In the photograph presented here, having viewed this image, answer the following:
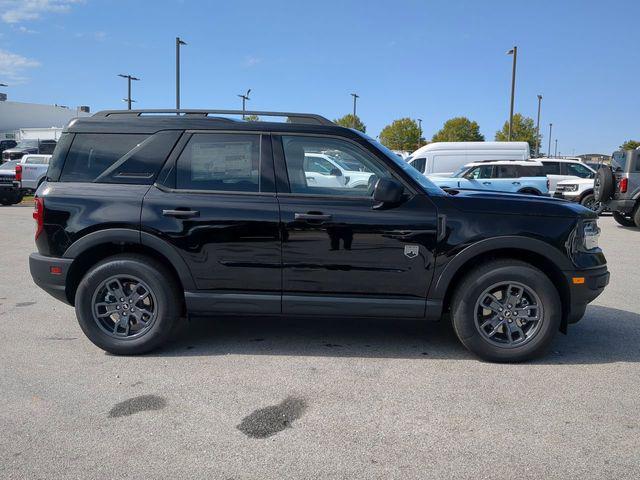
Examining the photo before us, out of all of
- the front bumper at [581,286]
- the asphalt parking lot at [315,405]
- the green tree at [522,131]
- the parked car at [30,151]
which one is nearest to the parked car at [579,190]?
the asphalt parking lot at [315,405]

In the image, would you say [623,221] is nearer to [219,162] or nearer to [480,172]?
[480,172]

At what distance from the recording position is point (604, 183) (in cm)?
1258

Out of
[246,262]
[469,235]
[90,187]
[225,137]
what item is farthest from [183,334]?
[469,235]

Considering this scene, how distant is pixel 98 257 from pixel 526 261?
3.47 meters

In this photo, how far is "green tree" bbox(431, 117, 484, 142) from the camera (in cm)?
7581

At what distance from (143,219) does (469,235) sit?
2.53 meters

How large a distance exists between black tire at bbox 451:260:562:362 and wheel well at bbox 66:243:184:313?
2248 millimetres

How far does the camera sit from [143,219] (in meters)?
4.28

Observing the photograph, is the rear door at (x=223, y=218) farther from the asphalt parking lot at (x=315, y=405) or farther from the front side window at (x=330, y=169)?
the asphalt parking lot at (x=315, y=405)

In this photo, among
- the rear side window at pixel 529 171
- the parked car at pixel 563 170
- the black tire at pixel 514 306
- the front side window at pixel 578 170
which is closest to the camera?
the black tire at pixel 514 306

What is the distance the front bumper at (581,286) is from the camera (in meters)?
4.18

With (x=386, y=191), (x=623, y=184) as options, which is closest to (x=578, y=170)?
(x=623, y=184)

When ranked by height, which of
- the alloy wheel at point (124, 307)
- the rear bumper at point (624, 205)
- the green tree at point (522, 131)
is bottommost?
the alloy wheel at point (124, 307)

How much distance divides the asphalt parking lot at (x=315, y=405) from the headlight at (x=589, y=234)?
92cm
